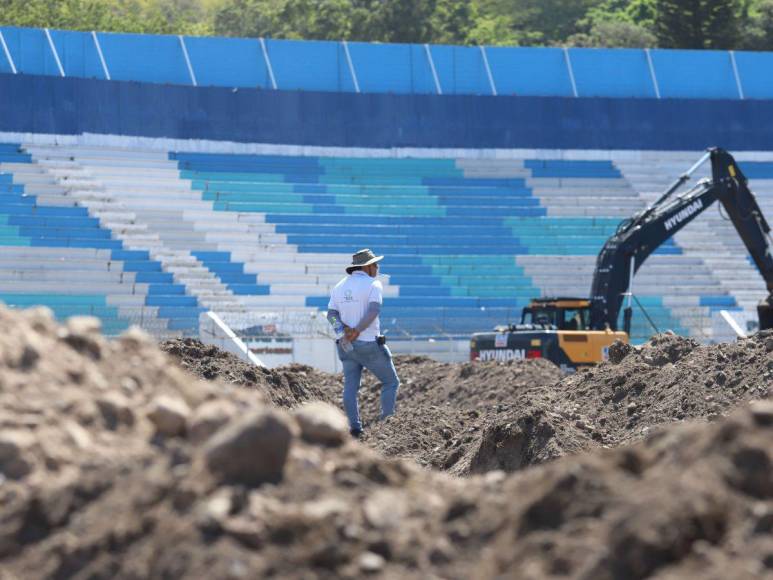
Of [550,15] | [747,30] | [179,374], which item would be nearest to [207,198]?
Answer: [179,374]

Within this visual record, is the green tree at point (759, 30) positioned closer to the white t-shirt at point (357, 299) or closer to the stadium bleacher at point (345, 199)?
the stadium bleacher at point (345, 199)

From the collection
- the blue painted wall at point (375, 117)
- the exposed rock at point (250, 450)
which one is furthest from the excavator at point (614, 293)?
the exposed rock at point (250, 450)

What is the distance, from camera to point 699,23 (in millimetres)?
49906

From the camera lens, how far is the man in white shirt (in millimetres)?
11812

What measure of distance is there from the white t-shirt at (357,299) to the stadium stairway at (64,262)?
1345 cm

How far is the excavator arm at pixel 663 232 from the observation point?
21812 mm

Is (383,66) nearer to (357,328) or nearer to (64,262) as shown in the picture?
(64,262)

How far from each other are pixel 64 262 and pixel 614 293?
10.8m

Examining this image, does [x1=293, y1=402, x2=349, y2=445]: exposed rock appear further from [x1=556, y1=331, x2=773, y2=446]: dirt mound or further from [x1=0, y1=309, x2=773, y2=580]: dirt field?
[x1=556, y1=331, x2=773, y2=446]: dirt mound

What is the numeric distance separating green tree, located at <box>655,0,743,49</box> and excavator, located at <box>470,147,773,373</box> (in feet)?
91.3

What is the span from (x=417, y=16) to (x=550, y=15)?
14764mm

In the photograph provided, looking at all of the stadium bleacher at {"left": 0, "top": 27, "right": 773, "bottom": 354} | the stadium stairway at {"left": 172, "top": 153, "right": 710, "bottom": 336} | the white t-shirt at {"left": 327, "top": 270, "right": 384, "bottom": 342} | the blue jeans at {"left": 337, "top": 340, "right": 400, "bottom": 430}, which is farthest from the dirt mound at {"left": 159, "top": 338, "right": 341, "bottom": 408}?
the stadium stairway at {"left": 172, "top": 153, "right": 710, "bottom": 336}

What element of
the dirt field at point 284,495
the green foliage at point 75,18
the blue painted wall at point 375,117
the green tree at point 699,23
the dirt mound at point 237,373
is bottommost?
the dirt field at point 284,495

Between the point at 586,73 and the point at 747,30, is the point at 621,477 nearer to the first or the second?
the point at 586,73
